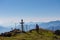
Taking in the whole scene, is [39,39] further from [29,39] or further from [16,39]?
[16,39]

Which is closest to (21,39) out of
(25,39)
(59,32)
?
(25,39)

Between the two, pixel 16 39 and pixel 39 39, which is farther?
pixel 39 39

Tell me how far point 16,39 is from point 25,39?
4.61m

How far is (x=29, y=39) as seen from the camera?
84000mm

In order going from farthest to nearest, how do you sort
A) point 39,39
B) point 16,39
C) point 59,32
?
point 59,32
point 39,39
point 16,39

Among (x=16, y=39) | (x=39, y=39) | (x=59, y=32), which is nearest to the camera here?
(x=16, y=39)

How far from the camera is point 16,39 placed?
80.6 metres

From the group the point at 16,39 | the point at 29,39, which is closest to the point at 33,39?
the point at 29,39

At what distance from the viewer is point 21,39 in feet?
269

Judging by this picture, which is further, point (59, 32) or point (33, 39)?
point (59, 32)

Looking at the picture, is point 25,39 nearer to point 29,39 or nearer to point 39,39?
point 29,39

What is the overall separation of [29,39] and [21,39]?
14.0ft

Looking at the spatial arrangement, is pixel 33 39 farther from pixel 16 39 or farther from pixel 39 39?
pixel 16 39

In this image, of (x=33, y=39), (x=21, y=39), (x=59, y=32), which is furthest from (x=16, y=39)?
(x=59, y=32)
